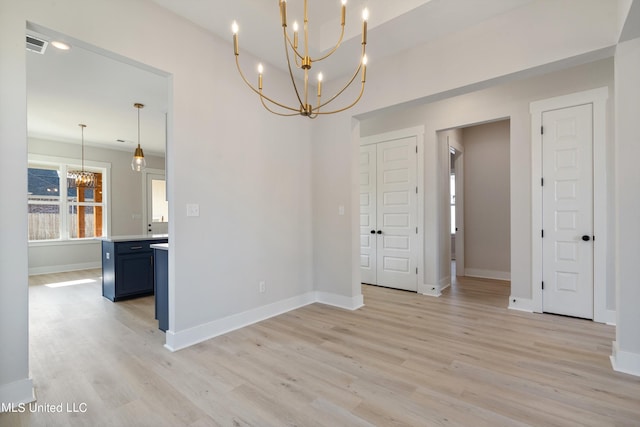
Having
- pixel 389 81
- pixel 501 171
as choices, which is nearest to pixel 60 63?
pixel 389 81

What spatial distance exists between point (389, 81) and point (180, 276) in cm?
295

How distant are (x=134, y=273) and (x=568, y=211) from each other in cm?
568

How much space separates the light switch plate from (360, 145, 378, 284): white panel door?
2.96 meters

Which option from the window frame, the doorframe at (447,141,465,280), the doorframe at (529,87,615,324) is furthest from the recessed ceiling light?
the doorframe at (447,141,465,280)

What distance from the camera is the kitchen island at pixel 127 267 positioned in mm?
4141

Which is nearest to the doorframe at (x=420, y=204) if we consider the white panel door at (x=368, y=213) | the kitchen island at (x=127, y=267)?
the white panel door at (x=368, y=213)

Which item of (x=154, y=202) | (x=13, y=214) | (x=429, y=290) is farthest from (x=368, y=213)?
(x=154, y=202)

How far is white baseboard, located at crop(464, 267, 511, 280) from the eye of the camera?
5.45 meters

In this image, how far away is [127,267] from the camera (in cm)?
424

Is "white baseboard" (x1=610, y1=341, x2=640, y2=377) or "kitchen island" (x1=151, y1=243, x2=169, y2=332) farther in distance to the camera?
"kitchen island" (x1=151, y1=243, x2=169, y2=332)

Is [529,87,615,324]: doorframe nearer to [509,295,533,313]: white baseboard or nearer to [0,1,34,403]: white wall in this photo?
[509,295,533,313]: white baseboard

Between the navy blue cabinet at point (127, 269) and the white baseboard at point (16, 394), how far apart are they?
8.00 ft

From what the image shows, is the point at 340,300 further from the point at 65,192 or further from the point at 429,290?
the point at 65,192

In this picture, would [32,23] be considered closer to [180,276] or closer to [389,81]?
[180,276]
